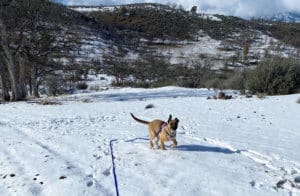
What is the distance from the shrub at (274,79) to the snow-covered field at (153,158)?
17.7 ft

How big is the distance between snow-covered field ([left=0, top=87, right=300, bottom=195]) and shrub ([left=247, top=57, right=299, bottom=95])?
5381mm

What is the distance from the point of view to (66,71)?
4816 centimetres

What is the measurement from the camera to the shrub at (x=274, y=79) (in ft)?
51.4

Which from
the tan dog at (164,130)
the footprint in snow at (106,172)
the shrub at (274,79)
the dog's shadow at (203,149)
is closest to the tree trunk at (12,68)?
the shrub at (274,79)

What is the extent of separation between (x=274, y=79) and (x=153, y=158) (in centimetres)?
1156

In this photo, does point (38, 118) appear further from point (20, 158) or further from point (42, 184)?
point (42, 184)

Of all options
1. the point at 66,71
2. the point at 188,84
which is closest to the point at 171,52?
the point at 66,71

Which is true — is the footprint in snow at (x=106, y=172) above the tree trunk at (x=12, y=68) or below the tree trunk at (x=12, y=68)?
below

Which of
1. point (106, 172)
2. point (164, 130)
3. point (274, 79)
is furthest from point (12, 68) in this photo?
point (106, 172)

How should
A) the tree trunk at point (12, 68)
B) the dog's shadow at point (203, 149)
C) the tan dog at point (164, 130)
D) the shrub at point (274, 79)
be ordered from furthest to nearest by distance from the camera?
the tree trunk at point (12, 68) < the shrub at point (274, 79) < the dog's shadow at point (203, 149) < the tan dog at point (164, 130)

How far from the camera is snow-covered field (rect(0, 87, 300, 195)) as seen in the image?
15.6 feet

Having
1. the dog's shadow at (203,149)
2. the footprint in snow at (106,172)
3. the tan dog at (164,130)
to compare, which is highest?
the tan dog at (164,130)

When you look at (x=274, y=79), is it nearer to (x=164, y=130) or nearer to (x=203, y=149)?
(x=203, y=149)

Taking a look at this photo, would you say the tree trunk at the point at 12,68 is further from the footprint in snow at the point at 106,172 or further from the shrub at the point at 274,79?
the footprint in snow at the point at 106,172
